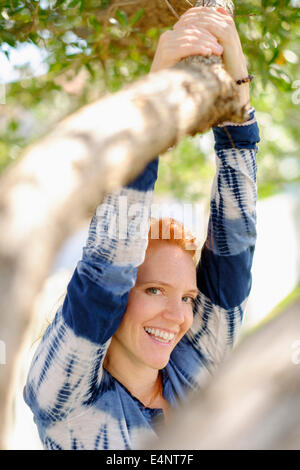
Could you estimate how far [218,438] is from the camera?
1.72 ft

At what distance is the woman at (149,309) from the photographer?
47.5 inches

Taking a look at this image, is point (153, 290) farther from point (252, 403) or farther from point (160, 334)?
point (252, 403)

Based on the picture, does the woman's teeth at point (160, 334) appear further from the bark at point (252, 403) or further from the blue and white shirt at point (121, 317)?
the bark at point (252, 403)

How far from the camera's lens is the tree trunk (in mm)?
592

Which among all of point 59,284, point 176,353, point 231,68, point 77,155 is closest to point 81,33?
point 231,68

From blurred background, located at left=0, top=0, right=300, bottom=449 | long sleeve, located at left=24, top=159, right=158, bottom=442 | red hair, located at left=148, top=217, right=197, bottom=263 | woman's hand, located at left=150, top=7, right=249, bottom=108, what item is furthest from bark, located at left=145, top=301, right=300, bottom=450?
red hair, located at left=148, top=217, right=197, bottom=263

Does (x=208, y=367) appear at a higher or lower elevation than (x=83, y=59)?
lower

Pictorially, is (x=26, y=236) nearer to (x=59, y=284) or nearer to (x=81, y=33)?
(x=81, y=33)

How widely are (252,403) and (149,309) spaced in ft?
3.16

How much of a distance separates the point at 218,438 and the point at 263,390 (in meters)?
0.07

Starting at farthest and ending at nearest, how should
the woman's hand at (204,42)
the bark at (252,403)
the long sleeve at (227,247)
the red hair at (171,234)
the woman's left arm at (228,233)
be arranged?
1. the red hair at (171,234)
2. the long sleeve at (227,247)
3. the woman's left arm at (228,233)
4. the woman's hand at (204,42)
5. the bark at (252,403)

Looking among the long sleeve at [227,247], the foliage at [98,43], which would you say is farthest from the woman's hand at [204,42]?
the foliage at [98,43]

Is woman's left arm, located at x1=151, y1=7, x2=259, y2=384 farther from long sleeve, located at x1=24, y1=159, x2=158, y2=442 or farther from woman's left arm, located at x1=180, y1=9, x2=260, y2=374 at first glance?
long sleeve, located at x1=24, y1=159, x2=158, y2=442

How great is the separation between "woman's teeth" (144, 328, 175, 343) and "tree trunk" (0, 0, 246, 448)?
75cm
